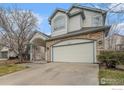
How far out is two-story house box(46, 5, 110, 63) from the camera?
7523mm

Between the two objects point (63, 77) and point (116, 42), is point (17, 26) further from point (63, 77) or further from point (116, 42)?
point (116, 42)

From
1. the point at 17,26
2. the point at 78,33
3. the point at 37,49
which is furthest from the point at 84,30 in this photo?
the point at 17,26

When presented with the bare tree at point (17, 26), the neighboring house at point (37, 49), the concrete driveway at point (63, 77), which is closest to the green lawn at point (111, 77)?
A: the concrete driveway at point (63, 77)

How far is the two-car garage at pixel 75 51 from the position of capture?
25.2ft

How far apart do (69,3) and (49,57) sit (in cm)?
340

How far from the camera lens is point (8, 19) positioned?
8.02 metres

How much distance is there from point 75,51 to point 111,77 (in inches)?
106

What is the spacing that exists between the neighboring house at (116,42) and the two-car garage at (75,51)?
37.5 inches

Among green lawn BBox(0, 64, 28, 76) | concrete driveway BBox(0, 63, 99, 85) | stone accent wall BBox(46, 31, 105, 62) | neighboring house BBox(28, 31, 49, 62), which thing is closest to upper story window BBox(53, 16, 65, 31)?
stone accent wall BBox(46, 31, 105, 62)

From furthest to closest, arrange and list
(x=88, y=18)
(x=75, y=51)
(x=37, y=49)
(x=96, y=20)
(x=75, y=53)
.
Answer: (x=37, y=49)
(x=75, y=51)
(x=75, y=53)
(x=88, y=18)
(x=96, y=20)

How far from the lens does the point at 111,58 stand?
286 inches
